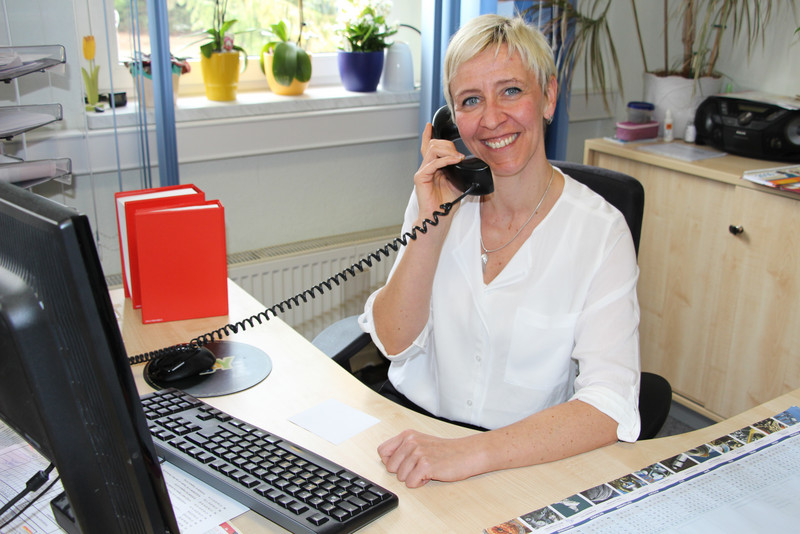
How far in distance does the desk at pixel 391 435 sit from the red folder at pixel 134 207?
0.12 m

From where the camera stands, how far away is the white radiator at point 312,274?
246cm

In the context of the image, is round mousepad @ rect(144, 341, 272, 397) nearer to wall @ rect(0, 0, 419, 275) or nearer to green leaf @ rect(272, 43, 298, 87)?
wall @ rect(0, 0, 419, 275)

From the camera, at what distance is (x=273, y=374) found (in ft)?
4.51

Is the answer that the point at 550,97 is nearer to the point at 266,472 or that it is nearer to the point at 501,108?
the point at 501,108

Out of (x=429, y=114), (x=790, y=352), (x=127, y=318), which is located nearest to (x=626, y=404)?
(x=127, y=318)

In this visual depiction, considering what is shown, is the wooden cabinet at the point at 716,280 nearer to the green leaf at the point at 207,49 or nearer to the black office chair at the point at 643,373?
the black office chair at the point at 643,373

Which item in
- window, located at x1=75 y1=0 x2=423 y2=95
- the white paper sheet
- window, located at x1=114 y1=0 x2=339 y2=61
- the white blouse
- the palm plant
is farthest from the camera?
the palm plant

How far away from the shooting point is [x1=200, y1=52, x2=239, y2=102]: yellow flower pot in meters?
2.38

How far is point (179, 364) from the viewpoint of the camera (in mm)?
1352

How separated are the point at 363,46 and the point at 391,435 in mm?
1721

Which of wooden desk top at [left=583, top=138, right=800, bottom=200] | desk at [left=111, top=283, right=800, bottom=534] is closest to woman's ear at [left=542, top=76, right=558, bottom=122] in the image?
desk at [left=111, top=283, right=800, bottom=534]

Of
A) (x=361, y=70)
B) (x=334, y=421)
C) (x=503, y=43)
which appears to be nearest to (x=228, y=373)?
(x=334, y=421)

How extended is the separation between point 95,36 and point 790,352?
84.0 inches

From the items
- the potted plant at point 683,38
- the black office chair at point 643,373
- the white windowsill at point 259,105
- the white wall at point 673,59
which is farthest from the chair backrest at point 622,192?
the white wall at point 673,59
